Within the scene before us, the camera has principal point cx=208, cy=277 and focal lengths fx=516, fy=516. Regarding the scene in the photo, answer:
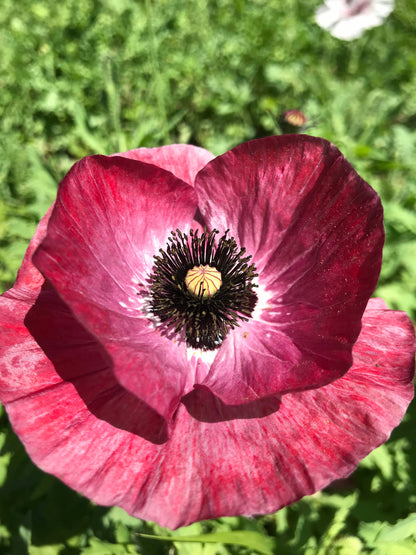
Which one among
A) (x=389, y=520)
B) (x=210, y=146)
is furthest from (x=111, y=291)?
(x=210, y=146)

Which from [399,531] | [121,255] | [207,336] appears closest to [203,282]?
[207,336]

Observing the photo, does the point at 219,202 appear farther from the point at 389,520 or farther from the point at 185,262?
the point at 389,520

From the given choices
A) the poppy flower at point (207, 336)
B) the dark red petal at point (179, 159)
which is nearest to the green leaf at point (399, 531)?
the poppy flower at point (207, 336)

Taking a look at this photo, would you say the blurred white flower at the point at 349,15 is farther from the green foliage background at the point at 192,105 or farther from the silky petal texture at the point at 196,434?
the silky petal texture at the point at 196,434

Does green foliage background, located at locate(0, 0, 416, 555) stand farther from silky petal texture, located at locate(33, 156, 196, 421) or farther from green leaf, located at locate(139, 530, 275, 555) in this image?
silky petal texture, located at locate(33, 156, 196, 421)

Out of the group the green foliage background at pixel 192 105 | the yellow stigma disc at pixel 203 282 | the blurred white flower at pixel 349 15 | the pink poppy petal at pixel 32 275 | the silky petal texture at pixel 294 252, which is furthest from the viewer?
the blurred white flower at pixel 349 15

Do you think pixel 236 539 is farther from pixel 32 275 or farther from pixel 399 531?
pixel 32 275
